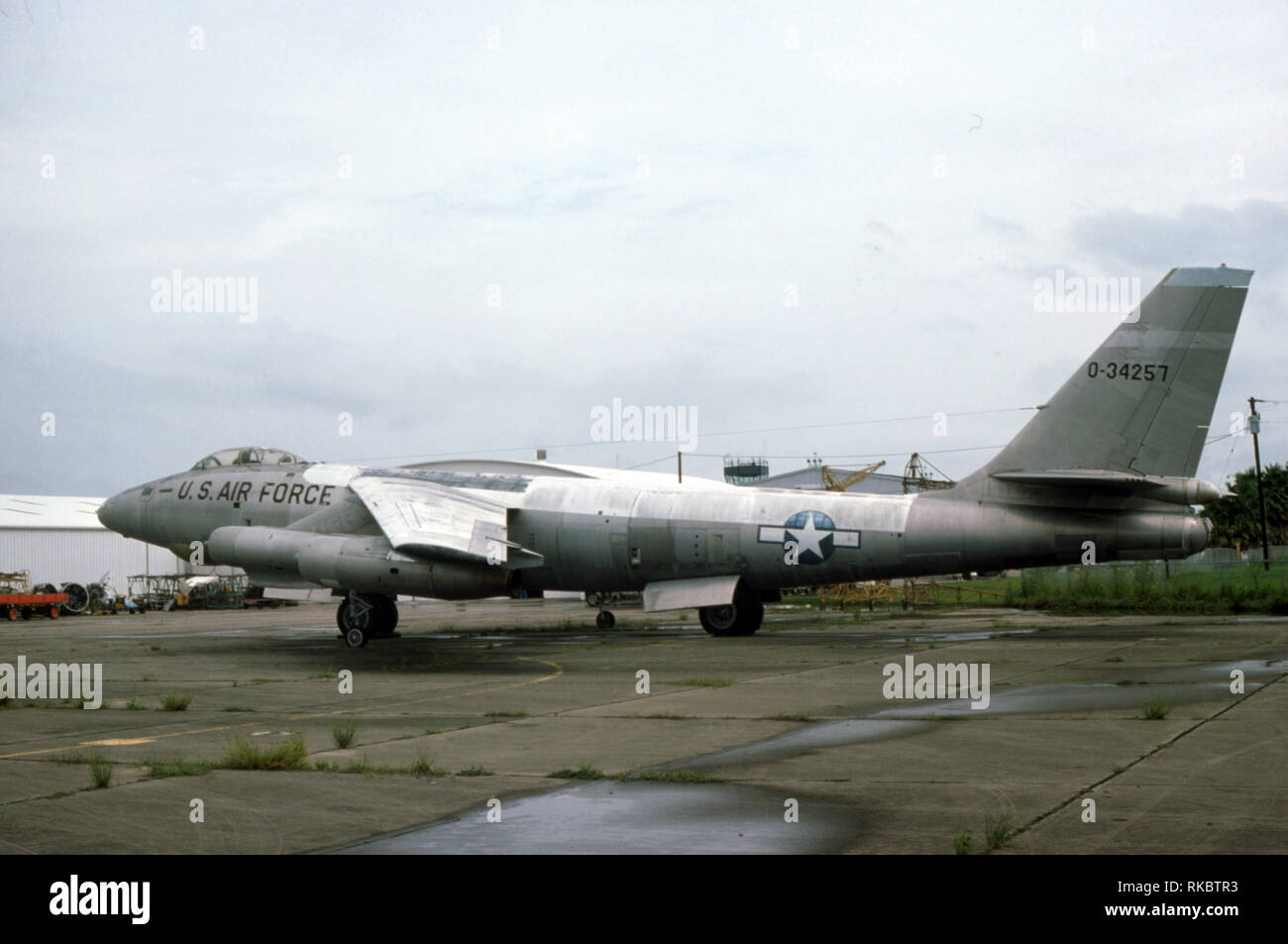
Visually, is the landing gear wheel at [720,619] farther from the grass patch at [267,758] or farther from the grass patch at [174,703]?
the grass patch at [267,758]

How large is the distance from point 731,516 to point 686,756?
16393 mm

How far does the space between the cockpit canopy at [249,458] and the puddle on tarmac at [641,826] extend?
83.2 ft

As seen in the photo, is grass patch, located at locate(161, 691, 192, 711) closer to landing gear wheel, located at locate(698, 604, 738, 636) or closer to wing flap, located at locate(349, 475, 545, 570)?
wing flap, located at locate(349, 475, 545, 570)

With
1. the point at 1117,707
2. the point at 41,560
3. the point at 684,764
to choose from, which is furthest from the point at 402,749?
the point at 41,560

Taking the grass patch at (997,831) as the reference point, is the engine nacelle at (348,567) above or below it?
above

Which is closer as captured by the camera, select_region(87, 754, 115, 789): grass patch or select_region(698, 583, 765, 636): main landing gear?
select_region(87, 754, 115, 789): grass patch

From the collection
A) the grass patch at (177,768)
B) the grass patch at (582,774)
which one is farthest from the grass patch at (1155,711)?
the grass patch at (177,768)

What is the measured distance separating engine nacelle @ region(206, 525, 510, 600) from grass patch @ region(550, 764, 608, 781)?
14.9 meters

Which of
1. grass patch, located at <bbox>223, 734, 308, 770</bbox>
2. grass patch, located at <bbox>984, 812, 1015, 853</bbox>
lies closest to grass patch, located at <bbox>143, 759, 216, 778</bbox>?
grass patch, located at <bbox>223, 734, 308, 770</bbox>

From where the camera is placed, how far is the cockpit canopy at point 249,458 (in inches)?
1276

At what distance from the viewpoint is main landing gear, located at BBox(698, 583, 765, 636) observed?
27922mm
